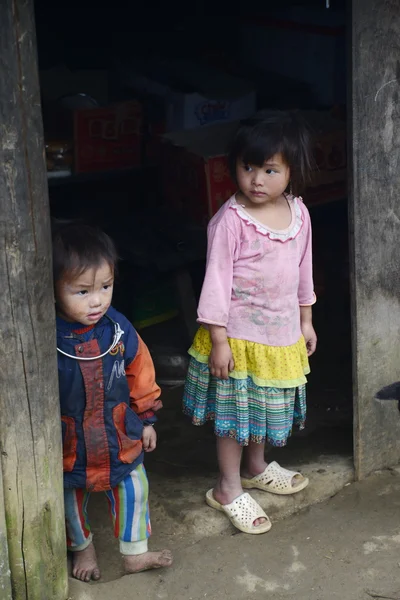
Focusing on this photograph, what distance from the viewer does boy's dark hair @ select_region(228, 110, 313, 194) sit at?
293 centimetres

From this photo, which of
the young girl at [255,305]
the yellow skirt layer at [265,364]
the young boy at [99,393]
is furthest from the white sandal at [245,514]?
the yellow skirt layer at [265,364]

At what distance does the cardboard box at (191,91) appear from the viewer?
4574mm

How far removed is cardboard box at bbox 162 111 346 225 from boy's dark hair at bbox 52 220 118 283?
1713 mm

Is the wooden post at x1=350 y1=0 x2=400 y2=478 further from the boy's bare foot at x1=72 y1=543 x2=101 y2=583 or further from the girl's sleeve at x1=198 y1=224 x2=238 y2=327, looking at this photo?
the boy's bare foot at x1=72 y1=543 x2=101 y2=583

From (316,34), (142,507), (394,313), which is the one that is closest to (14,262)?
(142,507)

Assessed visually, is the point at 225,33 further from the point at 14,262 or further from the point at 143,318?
the point at 14,262

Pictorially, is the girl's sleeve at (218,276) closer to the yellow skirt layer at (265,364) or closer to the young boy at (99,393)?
the yellow skirt layer at (265,364)

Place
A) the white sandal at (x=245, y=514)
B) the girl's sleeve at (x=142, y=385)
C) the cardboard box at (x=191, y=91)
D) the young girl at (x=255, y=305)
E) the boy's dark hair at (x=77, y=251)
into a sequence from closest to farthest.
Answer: the boy's dark hair at (x=77, y=251), the girl's sleeve at (x=142, y=385), the young girl at (x=255, y=305), the white sandal at (x=245, y=514), the cardboard box at (x=191, y=91)

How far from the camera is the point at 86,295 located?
266 centimetres

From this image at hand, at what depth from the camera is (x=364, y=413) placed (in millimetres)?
3523

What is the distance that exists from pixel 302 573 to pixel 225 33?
3265 mm

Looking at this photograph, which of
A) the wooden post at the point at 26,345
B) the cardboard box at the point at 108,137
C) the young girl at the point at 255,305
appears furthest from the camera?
the cardboard box at the point at 108,137

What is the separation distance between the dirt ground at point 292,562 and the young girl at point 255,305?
13cm

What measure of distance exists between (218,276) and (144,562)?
100cm
